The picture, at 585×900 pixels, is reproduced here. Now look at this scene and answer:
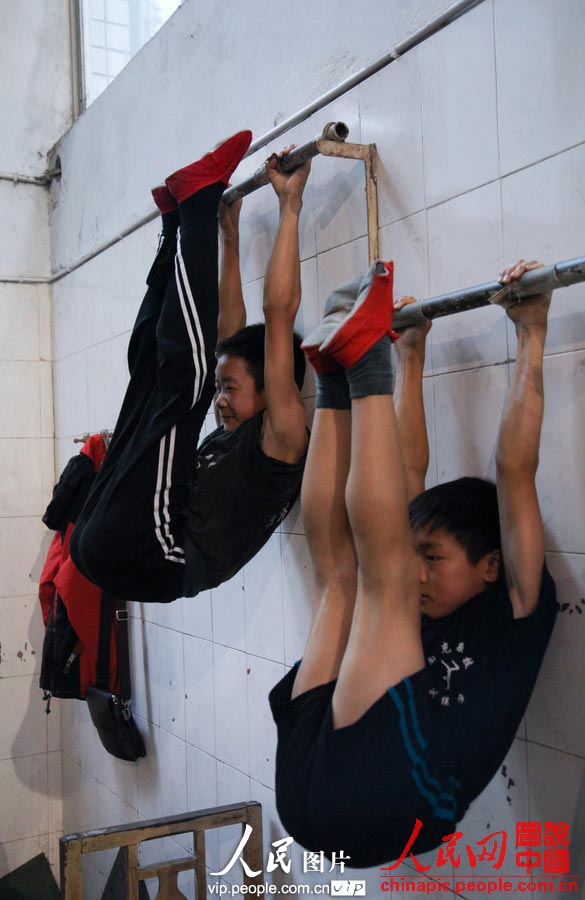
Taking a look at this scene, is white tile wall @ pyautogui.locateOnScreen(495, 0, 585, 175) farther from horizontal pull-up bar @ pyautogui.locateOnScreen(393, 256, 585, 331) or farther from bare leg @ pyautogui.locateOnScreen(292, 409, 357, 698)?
bare leg @ pyautogui.locateOnScreen(292, 409, 357, 698)

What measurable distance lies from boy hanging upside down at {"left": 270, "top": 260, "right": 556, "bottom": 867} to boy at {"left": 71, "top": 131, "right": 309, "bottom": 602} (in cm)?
41

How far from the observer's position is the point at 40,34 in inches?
A: 128

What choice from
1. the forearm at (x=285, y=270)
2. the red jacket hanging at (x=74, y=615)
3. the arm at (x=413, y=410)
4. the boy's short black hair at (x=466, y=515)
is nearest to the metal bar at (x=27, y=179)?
the red jacket hanging at (x=74, y=615)

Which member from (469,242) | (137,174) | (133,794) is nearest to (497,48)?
(469,242)

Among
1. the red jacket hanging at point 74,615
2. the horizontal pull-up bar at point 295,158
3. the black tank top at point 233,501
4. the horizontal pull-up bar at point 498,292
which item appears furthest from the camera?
the red jacket hanging at point 74,615

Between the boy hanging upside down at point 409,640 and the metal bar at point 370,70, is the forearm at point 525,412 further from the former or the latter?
the metal bar at point 370,70

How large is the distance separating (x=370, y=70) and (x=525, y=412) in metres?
0.79

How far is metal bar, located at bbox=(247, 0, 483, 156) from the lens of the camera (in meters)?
1.38

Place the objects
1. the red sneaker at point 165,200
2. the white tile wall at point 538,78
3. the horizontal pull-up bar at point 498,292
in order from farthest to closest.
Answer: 1. the red sneaker at point 165,200
2. the white tile wall at point 538,78
3. the horizontal pull-up bar at point 498,292

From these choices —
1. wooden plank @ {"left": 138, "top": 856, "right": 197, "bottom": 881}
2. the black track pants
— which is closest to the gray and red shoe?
the black track pants

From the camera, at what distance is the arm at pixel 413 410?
4.62 ft

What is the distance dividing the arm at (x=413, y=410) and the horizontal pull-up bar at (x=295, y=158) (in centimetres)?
32

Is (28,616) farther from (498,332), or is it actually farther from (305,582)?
(498,332)

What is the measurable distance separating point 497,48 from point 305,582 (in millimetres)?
1065
